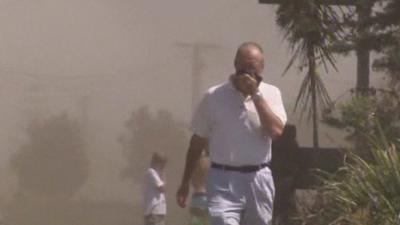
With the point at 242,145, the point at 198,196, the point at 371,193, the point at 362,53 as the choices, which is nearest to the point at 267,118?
the point at 242,145

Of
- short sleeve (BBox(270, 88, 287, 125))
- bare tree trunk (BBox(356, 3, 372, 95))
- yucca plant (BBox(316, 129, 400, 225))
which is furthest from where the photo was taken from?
bare tree trunk (BBox(356, 3, 372, 95))

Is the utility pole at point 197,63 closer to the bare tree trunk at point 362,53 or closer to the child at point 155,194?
the child at point 155,194

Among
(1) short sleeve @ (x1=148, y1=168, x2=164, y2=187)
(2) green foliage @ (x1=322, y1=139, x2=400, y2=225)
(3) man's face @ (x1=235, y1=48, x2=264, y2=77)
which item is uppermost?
(3) man's face @ (x1=235, y1=48, x2=264, y2=77)

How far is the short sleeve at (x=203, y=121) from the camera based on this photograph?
9070 millimetres

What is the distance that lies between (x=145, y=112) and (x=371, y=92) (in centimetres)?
270

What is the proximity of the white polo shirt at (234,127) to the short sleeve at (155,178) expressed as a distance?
493 cm

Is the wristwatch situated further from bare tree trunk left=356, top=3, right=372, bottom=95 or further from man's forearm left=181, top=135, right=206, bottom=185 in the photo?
bare tree trunk left=356, top=3, right=372, bottom=95

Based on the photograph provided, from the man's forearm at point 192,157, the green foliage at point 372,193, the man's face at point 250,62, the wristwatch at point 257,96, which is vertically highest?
the man's face at point 250,62

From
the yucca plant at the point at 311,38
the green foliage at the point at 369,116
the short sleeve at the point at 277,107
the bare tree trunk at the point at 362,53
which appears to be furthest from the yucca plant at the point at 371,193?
the yucca plant at the point at 311,38

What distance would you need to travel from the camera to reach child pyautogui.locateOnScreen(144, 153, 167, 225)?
45.9ft

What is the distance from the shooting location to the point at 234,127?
892cm

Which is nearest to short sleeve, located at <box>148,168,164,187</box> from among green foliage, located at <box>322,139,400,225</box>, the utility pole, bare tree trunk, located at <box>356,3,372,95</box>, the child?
the child

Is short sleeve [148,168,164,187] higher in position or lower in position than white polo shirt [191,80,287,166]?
lower

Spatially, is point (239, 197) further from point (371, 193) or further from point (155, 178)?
point (155, 178)
